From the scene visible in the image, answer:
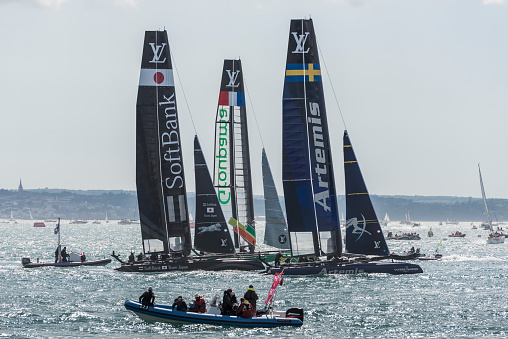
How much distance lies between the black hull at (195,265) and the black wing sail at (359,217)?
6080 millimetres

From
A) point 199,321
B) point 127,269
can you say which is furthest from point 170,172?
point 199,321

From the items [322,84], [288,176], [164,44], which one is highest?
[164,44]

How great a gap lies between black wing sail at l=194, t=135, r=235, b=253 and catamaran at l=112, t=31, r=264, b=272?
967mm

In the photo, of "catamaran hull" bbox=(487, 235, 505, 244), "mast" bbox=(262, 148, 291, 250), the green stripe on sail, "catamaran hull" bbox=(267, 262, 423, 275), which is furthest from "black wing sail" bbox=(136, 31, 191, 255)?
"catamaran hull" bbox=(487, 235, 505, 244)

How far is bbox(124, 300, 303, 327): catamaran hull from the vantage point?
2934 centimetres

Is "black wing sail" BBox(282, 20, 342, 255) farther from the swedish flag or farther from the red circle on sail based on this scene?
the red circle on sail

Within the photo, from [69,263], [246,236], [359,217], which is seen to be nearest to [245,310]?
[359,217]

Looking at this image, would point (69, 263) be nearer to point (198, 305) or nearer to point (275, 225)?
point (275, 225)

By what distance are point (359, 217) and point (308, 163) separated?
14.2 ft

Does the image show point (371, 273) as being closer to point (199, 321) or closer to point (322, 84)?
point (322, 84)

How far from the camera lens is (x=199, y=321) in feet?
97.9

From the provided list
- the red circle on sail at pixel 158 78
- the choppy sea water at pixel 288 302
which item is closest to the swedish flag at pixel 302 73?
the red circle on sail at pixel 158 78

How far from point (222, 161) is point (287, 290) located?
17859 mm

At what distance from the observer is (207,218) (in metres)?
51.2
